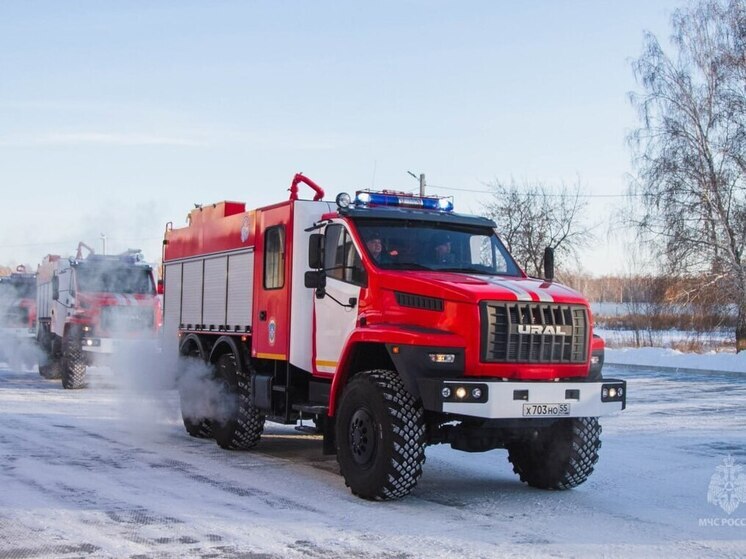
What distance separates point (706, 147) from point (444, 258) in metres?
26.2

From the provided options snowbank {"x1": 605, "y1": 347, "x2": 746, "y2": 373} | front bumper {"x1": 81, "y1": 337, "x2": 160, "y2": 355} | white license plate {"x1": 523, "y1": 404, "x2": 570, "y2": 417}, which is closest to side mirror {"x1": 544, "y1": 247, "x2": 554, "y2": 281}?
white license plate {"x1": 523, "y1": 404, "x2": 570, "y2": 417}

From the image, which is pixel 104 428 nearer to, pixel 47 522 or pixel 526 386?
pixel 47 522

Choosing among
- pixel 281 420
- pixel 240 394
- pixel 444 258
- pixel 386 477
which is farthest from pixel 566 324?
pixel 240 394

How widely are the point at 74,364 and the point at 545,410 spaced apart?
15110mm

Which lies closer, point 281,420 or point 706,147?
point 281,420

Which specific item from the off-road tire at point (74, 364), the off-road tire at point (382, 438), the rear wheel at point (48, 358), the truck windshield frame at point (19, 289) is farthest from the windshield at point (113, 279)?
the off-road tire at point (382, 438)

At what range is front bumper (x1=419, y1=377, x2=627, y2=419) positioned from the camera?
7.82 meters

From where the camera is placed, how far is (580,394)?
8344mm

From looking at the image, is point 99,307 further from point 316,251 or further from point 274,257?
point 316,251

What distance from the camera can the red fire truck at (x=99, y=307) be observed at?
2083 cm

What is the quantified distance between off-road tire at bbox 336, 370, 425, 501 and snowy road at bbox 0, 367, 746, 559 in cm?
20

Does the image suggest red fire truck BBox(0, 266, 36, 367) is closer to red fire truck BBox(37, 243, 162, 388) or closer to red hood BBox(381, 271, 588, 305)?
red fire truck BBox(37, 243, 162, 388)

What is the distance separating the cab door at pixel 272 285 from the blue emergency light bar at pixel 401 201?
1005 mm

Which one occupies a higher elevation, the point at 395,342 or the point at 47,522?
the point at 395,342
